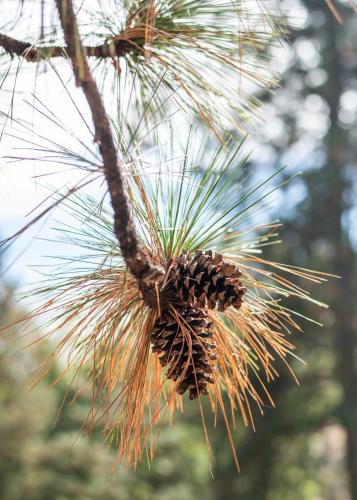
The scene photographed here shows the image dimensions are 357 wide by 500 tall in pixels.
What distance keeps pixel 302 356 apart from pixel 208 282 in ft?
20.8

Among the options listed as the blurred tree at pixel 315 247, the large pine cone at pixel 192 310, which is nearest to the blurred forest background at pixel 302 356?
the blurred tree at pixel 315 247

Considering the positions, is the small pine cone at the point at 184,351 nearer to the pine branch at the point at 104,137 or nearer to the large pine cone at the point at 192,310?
the large pine cone at the point at 192,310

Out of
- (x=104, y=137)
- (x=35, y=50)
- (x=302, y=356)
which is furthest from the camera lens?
(x=302, y=356)

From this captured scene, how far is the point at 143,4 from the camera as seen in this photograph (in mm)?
954

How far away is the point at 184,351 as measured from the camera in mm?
907

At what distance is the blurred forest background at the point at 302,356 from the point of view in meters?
6.76

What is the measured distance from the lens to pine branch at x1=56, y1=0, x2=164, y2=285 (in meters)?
0.67

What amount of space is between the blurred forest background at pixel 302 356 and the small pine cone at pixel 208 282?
19.2 ft

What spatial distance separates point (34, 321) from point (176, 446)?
28.2 feet

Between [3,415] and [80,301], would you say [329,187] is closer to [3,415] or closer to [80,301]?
[3,415]

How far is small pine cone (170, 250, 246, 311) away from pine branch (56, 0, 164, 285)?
153 millimetres

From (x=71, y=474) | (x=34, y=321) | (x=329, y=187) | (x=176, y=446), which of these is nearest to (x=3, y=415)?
(x=71, y=474)

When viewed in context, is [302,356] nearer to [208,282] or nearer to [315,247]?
[315,247]

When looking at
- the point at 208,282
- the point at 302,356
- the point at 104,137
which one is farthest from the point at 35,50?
the point at 302,356
